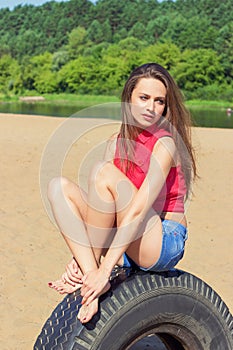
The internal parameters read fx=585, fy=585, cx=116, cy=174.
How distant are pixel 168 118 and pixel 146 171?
296mm

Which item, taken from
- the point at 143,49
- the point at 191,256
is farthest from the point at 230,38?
the point at 191,256

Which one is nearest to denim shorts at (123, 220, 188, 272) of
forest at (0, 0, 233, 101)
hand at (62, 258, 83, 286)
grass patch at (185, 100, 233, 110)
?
hand at (62, 258, 83, 286)

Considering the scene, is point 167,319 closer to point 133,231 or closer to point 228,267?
point 133,231

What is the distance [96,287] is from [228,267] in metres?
2.73

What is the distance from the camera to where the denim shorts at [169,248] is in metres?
2.42

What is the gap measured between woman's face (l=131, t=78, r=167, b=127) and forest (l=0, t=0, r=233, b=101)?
160ft

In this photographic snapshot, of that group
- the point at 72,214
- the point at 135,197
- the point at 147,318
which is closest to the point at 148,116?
the point at 135,197

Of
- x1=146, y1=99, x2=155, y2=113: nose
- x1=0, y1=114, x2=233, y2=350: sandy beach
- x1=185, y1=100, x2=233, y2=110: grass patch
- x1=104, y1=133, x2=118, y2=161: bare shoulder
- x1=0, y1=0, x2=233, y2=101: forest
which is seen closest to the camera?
x1=146, y1=99, x2=155, y2=113: nose

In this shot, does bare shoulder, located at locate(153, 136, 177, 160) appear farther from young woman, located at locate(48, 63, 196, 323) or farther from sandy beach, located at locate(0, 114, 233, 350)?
sandy beach, located at locate(0, 114, 233, 350)

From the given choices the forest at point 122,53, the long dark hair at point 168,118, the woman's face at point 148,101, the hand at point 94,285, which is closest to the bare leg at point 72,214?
the hand at point 94,285

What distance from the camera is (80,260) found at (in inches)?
92.7

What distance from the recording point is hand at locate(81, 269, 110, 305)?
224 centimetres

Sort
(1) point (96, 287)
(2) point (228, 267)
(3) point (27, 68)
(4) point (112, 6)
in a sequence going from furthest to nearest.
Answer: (4) point (112, 6) < (3) point (27, 68) < (2) point (228, 267) < (1) point (96, 287)

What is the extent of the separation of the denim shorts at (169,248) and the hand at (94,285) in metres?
0.26
